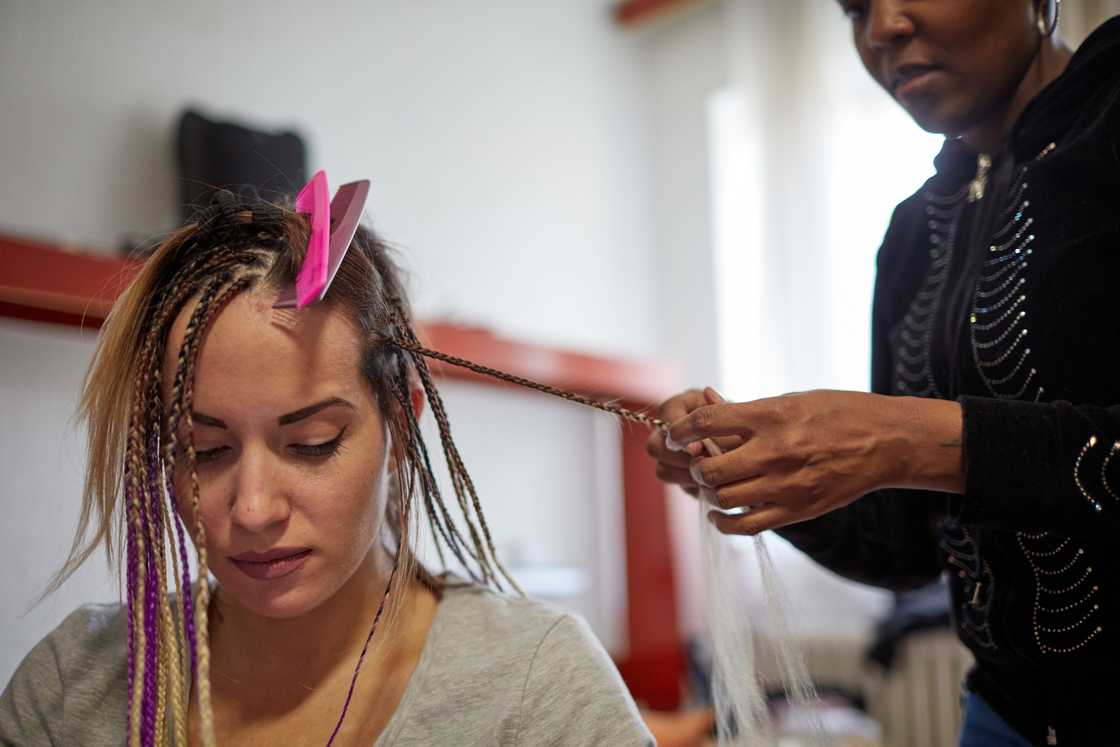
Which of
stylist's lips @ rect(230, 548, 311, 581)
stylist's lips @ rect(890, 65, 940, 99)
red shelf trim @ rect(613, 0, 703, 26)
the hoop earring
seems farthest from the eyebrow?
red shelf trim @ rect(613, 0, 703, 26)

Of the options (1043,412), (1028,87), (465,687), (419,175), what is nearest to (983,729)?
(1043,412)

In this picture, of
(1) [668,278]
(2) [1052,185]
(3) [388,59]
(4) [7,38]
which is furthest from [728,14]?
(2) [1052,185]

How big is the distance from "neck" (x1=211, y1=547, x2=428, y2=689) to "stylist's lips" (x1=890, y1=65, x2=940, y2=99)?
0.70 metres

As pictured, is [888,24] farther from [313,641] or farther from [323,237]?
[313,641]

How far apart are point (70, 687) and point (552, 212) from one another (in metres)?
2.24

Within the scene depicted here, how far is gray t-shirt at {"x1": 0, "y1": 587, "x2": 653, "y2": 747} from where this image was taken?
0.83 m

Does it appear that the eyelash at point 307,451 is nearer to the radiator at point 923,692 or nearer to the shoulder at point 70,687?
the shoulder at point 70,687

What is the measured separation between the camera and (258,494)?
0.79 meters

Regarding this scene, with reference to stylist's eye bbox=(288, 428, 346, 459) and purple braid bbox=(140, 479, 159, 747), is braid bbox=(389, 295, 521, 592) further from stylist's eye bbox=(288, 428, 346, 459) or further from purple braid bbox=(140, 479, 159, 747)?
purple braid bbox=(140, 479, 159, 747)

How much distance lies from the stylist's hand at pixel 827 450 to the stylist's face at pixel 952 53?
0.38 m

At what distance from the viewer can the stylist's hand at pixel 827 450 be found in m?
0.70

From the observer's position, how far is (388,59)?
2.48 meters

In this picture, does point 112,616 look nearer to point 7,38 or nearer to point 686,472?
point 686,472

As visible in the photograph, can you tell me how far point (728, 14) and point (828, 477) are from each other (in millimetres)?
2776
